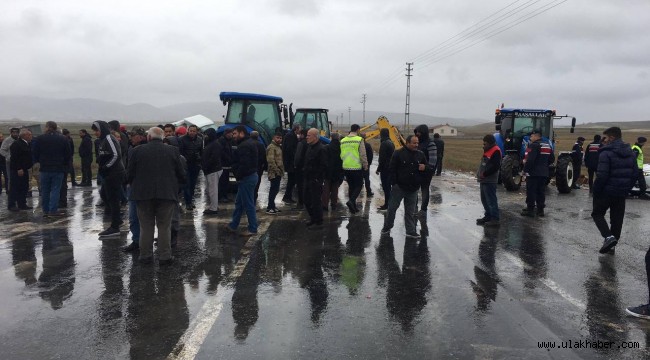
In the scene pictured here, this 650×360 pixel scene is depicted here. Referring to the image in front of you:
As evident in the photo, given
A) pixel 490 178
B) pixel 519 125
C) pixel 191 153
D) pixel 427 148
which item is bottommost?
pixel 490 178

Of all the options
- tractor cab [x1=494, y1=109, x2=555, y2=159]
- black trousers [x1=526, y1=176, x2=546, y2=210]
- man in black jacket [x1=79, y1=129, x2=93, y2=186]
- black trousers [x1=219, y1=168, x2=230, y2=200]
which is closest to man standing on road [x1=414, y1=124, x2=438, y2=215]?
black trousers [x1=526, y1=176, x2=546, y2=210]

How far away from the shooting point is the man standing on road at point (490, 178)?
8.48 meters

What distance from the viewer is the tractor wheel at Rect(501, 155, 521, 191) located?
524 inches

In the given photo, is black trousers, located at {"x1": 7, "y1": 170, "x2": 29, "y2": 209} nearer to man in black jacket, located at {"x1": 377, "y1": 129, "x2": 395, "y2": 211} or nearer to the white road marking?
the white road marking

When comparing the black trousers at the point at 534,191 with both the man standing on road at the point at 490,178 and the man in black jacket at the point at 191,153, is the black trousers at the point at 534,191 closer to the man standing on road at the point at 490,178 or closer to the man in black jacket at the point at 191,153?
the man standing on road at the point at 490,178

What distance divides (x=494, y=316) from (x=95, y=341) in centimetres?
376

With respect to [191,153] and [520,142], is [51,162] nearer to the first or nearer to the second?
[191,153]

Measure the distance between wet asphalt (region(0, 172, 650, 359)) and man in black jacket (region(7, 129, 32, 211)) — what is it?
1.70 meters

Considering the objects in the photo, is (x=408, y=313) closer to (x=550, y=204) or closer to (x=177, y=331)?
(x=177, y=331)

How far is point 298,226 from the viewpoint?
8.45 m

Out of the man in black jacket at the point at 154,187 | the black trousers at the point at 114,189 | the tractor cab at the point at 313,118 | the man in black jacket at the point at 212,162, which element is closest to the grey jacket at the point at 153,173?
the man in black jacket at the point at 154,187

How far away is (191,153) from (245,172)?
2938mm

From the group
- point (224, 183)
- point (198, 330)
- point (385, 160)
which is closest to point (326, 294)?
point (198, 330)

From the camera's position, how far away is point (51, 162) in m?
8.95
